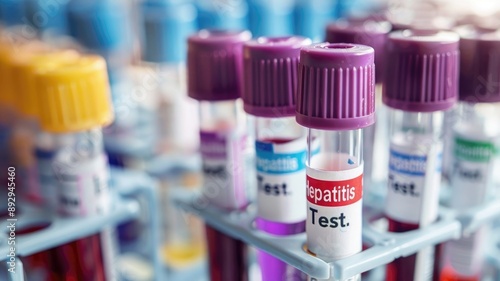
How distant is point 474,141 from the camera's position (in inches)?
19.8

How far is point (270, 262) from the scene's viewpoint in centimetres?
47

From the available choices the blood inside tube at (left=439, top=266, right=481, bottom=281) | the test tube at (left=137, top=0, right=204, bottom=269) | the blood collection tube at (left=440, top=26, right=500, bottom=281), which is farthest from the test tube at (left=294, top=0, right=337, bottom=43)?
the blood inside tube at (left=439, top=266, right=481, bottom=281)

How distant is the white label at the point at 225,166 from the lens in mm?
508

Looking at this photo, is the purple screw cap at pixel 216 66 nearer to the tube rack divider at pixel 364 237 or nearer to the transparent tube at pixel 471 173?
the tube rack divider at pixel 364 237

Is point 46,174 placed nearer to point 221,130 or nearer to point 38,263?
point 38,263

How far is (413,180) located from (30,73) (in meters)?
0.38

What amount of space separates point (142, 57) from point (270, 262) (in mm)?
382

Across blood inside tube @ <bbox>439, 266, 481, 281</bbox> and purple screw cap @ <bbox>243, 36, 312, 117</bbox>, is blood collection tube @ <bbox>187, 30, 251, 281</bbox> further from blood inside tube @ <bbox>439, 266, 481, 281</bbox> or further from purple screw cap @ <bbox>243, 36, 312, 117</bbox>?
blood inside tube @ <bbox>439, 266, 481, 281</bbox>

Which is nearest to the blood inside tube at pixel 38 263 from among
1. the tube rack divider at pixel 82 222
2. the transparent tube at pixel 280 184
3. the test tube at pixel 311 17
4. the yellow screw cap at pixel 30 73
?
the tube rack divider at pixel 82 222

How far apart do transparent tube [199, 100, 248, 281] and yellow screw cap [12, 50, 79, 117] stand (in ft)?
0.51

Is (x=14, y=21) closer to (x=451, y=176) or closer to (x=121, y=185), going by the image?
(x=121, y=185)

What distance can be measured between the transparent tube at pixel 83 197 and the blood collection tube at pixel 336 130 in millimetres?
211

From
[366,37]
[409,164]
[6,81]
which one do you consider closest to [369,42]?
[366,37]

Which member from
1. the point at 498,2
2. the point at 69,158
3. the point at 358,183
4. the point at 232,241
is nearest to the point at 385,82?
the point at 358,183
